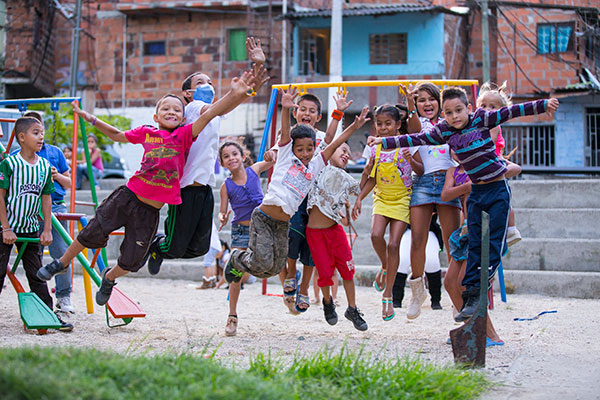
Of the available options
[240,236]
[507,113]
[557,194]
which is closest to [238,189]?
[240,236]

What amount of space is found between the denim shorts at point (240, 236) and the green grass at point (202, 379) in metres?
2.65

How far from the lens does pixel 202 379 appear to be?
3107mm

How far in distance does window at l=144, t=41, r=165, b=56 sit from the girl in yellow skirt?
21257 mm

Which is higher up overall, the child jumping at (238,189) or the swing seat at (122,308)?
the child jumping at (238,189)

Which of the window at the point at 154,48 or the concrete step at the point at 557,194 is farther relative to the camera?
the window at the point at 154,48

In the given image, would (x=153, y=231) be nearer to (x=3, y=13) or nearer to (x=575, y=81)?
(x=3, y=13)

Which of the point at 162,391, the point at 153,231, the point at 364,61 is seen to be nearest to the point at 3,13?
the point at 364,61

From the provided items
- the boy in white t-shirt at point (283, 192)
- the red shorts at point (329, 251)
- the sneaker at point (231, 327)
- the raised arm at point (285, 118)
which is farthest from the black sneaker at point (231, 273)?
the raised arm at point (285, 118)

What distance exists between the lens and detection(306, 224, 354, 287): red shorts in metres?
5.63

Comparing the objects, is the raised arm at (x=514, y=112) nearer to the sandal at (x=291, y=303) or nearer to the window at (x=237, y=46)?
the sandal at (x=291, y=303)

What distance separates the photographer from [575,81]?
23188mm

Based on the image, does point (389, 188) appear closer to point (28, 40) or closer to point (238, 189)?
point (238, 189)

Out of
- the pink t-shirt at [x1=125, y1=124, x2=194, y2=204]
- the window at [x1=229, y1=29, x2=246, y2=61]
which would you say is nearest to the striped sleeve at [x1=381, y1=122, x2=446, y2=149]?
the pink t-shirt at [x1=125, y1=124, x2=194, y2=204]

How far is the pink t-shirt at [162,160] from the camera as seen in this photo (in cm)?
507
